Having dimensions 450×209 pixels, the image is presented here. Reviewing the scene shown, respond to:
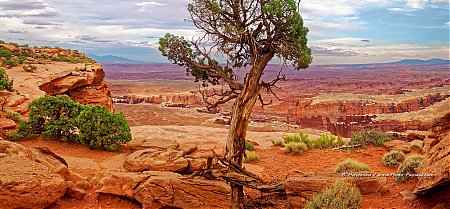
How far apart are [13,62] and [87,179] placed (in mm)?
21698

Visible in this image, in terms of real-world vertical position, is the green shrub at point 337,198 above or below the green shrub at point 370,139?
above

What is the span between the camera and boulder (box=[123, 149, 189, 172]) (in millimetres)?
10933

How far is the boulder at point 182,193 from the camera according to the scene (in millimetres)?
9023

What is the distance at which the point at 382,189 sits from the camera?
29.7 ft

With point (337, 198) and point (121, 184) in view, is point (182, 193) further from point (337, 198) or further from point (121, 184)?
point (337, 198)

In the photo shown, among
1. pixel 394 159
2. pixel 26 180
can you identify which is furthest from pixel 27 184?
pixel 394 159

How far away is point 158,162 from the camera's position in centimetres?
1107

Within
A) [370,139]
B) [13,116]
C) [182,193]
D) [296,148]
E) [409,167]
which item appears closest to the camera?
[182,193]

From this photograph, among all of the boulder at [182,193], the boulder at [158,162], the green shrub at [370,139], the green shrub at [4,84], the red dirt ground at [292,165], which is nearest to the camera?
the red dirt ground at [292,165]

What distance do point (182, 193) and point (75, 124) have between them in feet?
25.2

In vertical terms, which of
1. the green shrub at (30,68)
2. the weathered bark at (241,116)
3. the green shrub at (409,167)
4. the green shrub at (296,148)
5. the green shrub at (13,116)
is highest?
the green shrub at (30,68)

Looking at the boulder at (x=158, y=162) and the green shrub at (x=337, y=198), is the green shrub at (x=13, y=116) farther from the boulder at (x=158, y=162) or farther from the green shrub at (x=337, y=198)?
the green shrub at (x=337, y=198)

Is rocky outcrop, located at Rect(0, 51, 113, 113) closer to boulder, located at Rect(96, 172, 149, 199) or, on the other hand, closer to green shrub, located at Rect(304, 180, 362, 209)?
boulder, located at Rect(96, 172, 149, 199)

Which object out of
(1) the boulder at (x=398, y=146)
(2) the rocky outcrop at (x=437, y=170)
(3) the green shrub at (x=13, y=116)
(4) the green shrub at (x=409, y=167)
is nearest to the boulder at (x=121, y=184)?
(2) the rocky outcrop at (x=437, y=170)
